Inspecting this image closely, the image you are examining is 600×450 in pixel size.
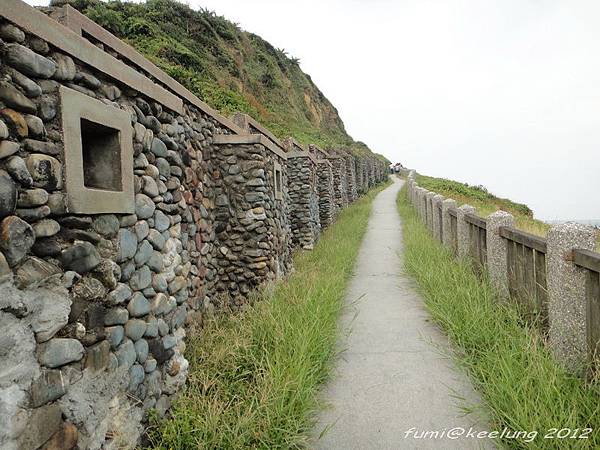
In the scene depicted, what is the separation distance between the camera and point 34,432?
1886 mm

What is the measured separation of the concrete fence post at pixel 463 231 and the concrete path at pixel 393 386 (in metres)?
1.35

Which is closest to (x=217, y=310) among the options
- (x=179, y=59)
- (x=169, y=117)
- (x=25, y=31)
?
(x=169, y=117)

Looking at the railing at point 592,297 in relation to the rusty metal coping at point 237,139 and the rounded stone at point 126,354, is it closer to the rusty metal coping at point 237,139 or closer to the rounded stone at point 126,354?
the rounded stone at point 126,354

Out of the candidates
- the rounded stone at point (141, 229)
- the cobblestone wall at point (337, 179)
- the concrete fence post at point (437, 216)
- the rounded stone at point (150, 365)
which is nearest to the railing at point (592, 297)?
the rounded stone at point (150, 365)

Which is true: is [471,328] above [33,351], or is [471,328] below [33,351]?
below

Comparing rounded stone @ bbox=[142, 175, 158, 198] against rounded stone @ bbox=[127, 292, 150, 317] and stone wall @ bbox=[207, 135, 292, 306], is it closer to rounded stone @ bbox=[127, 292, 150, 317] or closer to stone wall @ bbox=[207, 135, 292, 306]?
rounded stone @ bbox=[127, 292, 150, 317]

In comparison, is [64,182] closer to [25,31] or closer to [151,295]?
[25,31]

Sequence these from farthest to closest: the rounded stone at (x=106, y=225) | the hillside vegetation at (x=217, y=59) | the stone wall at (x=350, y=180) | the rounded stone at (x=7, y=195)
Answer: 1. the stone wall at (x=350, y=180)
2. the hillside vegetation at (x=217, y=59)
3. the rounded stone at (x=106, y=225)
4. the rounded stone at (x=7, y=195)

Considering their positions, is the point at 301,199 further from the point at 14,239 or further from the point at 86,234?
the point at 14,239

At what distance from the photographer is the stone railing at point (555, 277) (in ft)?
9.93

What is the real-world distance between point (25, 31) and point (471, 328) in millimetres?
4221

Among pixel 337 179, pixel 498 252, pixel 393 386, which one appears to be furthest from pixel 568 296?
pixel 337 179

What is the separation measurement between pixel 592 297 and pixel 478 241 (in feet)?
10.2

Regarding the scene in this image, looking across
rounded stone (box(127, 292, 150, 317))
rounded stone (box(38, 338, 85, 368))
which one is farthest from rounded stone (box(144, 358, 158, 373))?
rounded stone (box(38, 338, 85, 368))
